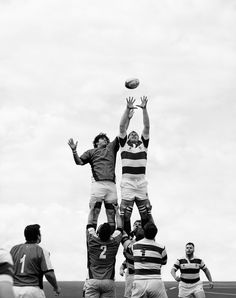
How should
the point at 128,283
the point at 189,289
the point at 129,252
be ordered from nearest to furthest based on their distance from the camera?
the point at 129,252
the point at 128,283
the point at 189,289

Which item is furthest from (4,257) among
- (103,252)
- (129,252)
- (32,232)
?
(129,252)

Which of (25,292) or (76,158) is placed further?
(76,158)

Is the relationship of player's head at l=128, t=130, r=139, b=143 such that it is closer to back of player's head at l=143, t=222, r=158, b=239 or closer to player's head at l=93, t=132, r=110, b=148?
player's head at l=93, t=132, r=110, b=148

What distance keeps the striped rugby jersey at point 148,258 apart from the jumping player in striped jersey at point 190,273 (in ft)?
26.0

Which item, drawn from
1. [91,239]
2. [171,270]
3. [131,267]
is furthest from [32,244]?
[171,270]

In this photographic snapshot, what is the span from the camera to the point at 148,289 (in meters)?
15.0

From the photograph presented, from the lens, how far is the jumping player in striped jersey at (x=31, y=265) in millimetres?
13195

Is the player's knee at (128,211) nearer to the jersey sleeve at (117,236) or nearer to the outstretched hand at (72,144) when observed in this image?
the outstretched hand at (72,144)

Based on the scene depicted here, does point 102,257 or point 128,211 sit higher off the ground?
point 128,211

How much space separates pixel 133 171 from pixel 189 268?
17.0 feet

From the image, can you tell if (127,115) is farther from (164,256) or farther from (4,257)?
(4,257)

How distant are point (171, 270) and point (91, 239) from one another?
8.72 metres

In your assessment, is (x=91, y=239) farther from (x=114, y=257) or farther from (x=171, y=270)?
(x=171, y=270)

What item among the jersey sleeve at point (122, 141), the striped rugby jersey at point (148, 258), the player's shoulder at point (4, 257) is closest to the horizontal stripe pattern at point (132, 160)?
the jersey sleeve at point (122, 141)
